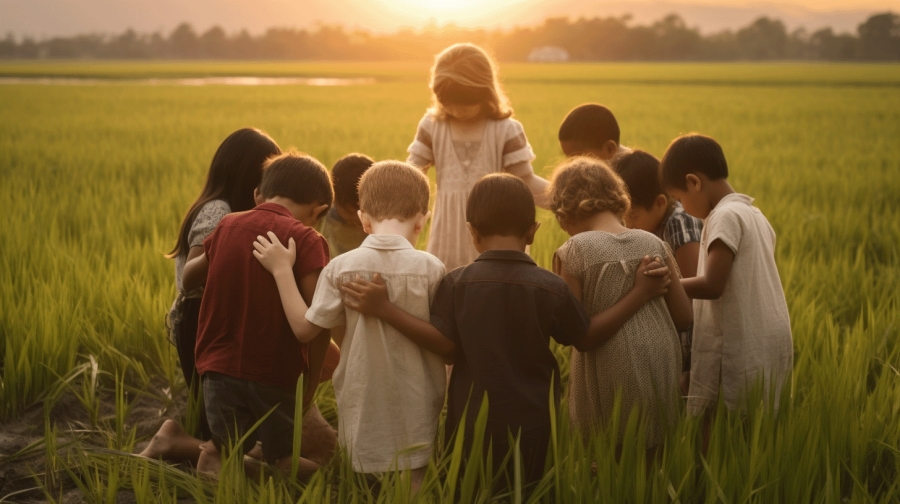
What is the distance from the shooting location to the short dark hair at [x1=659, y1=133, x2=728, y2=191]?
231 centimetres

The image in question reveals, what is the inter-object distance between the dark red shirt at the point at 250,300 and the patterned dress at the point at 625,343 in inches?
27.5

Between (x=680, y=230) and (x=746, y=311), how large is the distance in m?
0.42

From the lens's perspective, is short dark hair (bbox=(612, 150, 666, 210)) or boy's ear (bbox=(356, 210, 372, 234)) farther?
short dark hair (bbox=(612, 150, 666, 210))

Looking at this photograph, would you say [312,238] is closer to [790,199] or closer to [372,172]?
[372,172]

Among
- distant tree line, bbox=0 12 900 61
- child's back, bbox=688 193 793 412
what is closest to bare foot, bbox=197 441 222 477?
child's back, bbox=688 193 793 412

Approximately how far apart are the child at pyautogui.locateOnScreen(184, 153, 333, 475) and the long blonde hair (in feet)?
2.71

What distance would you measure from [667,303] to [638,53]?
84946mm

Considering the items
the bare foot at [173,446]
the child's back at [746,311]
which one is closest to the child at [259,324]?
the bare foot at [173,446]

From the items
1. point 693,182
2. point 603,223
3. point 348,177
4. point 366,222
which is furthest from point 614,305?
point 348,177

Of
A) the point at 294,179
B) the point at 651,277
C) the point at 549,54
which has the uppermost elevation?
the point at 549,54

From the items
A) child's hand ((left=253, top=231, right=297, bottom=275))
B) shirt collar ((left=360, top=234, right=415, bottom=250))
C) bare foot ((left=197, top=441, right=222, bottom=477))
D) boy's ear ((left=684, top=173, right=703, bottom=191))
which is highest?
boy's ear ((left=684, top=173, right=703, bottom=191))

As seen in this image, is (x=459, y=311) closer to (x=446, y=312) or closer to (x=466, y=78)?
(x=446, y=312)

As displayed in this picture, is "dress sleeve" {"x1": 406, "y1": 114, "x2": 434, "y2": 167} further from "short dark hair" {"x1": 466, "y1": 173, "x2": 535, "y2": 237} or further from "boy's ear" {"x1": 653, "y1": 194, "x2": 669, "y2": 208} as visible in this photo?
"short dark hair" {"x1": 466, "y1": 173, "x2": 535, "y2": 237}

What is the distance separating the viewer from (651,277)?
199 centimetres
